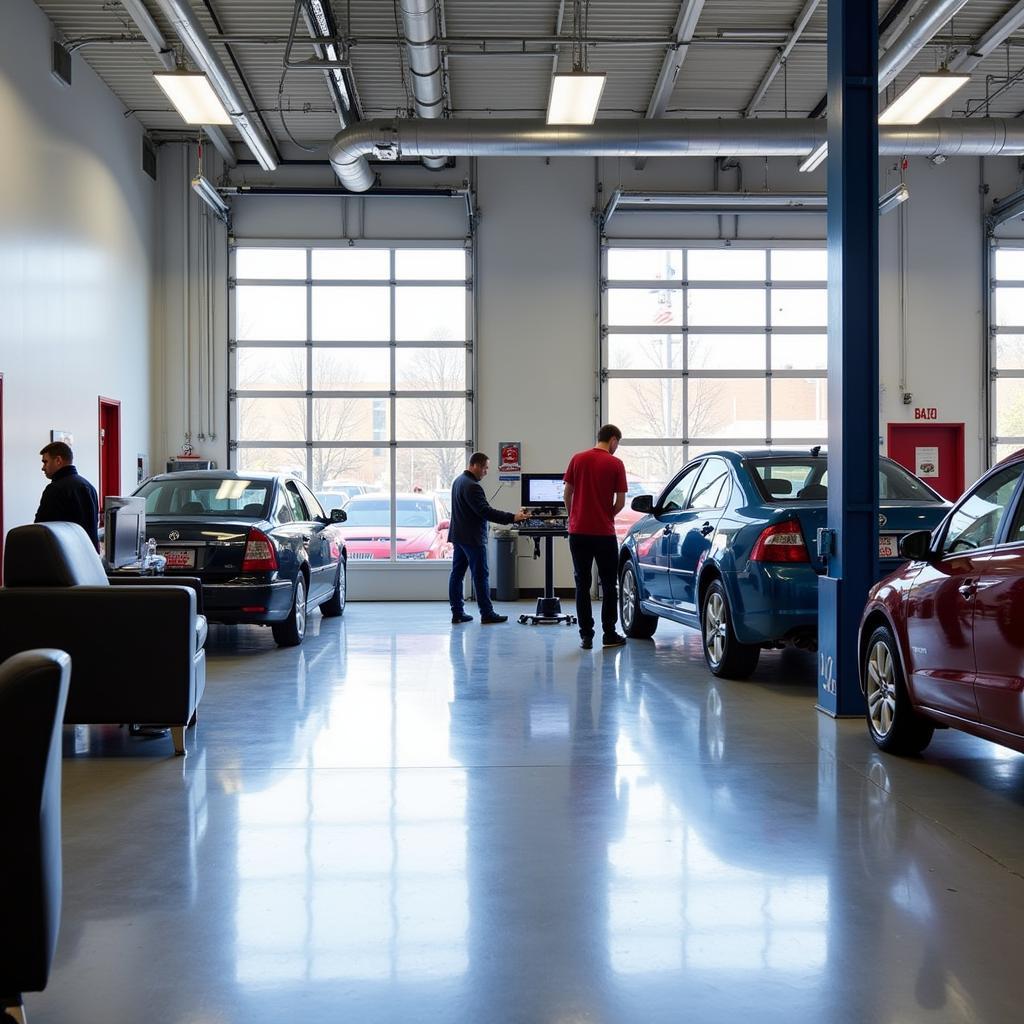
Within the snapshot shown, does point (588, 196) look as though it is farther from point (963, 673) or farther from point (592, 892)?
point (592, 892)

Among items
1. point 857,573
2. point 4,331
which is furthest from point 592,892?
point 4,331

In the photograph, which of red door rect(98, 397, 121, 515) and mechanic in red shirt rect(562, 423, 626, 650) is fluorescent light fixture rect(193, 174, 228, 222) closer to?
red door rect(98, 397, 121, 515)

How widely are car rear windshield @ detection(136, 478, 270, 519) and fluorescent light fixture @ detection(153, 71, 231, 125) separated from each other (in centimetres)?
350

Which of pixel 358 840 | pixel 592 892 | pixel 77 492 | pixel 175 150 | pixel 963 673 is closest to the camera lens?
pixel 592 892

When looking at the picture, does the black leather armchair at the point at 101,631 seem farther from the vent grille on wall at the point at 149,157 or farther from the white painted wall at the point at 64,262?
the vent grille on wall at the point at 149,157

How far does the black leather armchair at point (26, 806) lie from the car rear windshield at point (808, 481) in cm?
567

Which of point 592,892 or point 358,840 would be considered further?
point 358,840

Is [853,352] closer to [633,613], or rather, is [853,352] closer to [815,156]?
[633,613]

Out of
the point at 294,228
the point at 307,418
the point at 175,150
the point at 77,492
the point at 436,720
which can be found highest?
the point at 175,150

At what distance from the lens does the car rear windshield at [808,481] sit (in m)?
7.47

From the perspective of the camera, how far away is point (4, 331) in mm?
9789

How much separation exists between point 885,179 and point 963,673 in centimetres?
1235

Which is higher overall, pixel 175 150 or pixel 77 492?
pixel 175 150

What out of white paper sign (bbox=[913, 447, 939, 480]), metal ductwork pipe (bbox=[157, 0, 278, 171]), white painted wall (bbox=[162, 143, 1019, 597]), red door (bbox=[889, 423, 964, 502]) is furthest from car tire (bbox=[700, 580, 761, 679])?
white paper sign (bbox=[913, 447, 939, 480])
